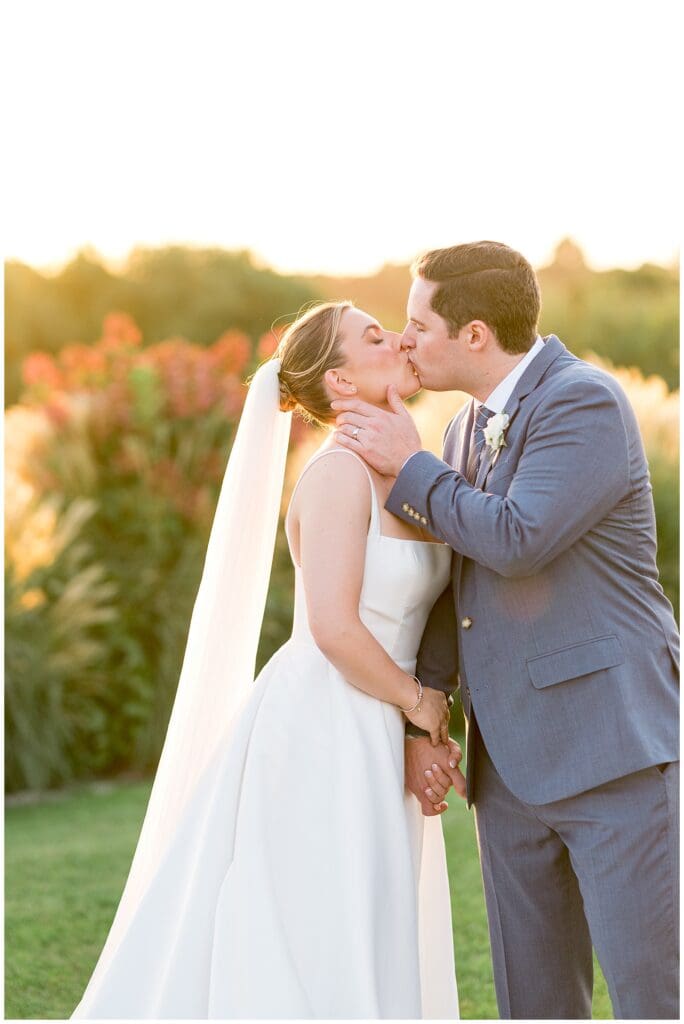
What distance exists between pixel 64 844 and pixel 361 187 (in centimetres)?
888

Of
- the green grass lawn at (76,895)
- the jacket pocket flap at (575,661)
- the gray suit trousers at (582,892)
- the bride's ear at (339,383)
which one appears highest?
the bride's ear at (339,383)

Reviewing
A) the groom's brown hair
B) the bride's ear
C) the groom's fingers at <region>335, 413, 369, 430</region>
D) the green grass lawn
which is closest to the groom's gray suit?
the groom's brown hair

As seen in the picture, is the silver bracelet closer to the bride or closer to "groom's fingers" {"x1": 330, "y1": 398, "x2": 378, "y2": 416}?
the bride

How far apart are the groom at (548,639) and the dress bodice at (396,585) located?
102mm

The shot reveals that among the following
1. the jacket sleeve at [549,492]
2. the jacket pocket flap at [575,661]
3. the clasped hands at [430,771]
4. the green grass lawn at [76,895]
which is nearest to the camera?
the jacket sleeve at [549,492]

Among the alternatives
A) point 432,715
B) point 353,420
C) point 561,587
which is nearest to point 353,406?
point 353,420

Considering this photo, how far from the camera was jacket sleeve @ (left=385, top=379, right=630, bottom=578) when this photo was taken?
2764 mm

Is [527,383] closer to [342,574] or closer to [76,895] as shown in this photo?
[342,574]

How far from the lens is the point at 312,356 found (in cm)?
335

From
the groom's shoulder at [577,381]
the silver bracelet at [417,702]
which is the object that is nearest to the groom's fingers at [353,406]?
the groom's shoulder at [577,381]

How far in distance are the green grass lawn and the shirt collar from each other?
7.25ft

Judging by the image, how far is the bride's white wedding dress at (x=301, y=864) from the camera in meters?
2.99

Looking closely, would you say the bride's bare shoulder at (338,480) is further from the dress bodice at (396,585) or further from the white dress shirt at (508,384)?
the white dress shirt at (508,384)

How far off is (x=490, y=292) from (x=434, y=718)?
3.83ft
